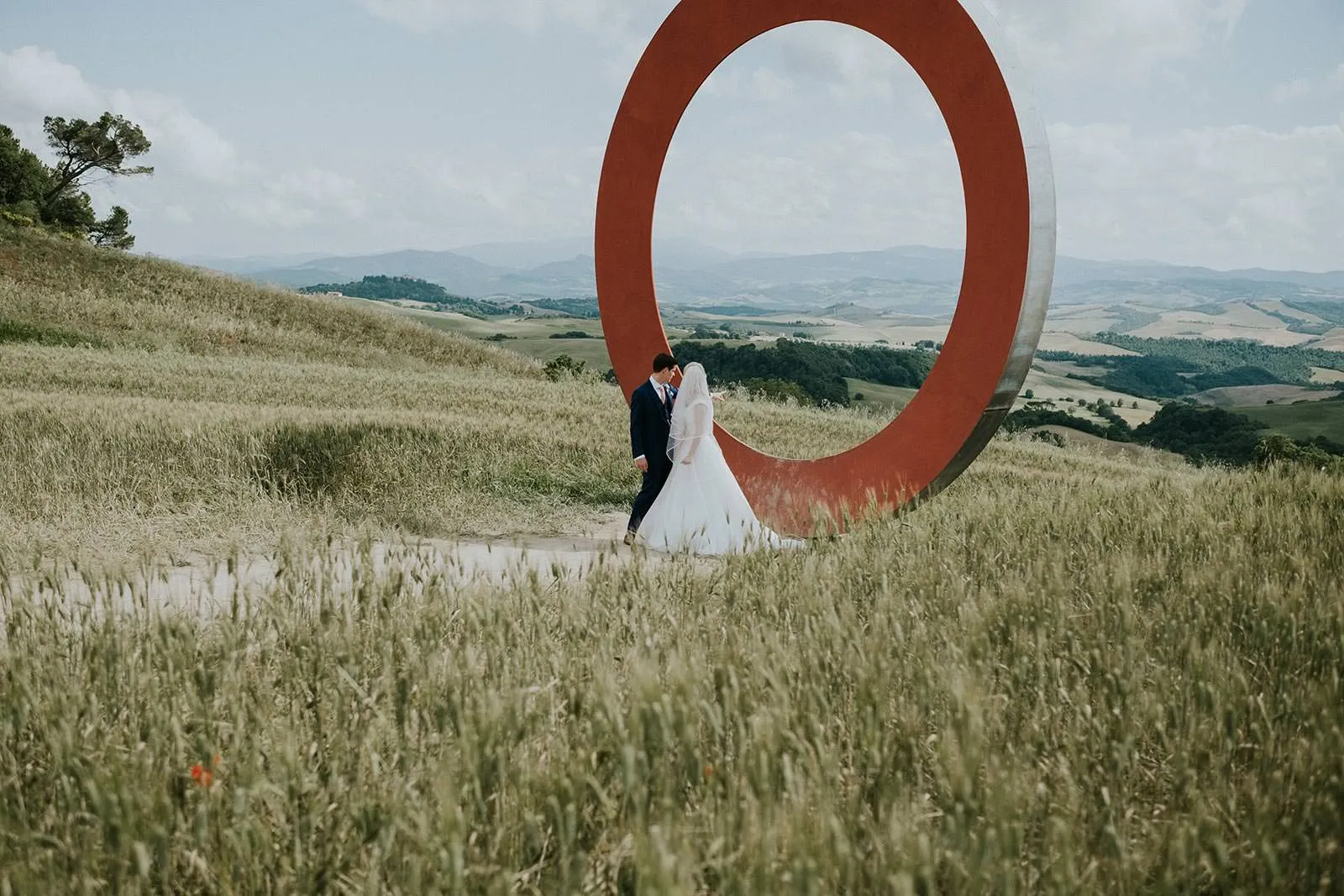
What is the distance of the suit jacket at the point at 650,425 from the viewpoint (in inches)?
376

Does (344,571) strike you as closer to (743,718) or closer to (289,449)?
(743,718)

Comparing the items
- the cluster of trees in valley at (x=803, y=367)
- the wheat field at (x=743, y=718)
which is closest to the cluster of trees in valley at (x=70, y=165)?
the cluster of trees in valley at (x=803, y=367)

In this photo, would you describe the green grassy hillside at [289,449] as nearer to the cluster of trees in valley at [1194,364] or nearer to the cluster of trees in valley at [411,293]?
the cluster of trees in valley at [1194,364]

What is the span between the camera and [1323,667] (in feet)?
11.3

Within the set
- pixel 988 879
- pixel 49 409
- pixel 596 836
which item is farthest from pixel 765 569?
pixel 49 409

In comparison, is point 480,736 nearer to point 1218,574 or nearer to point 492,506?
point 1218,574

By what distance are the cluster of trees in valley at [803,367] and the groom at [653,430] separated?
1405 centimetres

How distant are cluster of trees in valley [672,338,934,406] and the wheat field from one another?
18.1 metres

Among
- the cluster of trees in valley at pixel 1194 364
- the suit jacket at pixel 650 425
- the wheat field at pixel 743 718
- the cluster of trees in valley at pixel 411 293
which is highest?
the cluster of trees in valley at pixel 411 293

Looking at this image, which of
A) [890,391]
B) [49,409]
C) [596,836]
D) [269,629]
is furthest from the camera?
[890,391]

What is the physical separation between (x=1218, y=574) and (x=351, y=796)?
155 inches

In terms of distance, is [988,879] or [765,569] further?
[765,569]

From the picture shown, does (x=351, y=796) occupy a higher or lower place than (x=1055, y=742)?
lower

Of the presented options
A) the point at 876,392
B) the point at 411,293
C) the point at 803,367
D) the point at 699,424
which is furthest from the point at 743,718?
the point at 411,293
